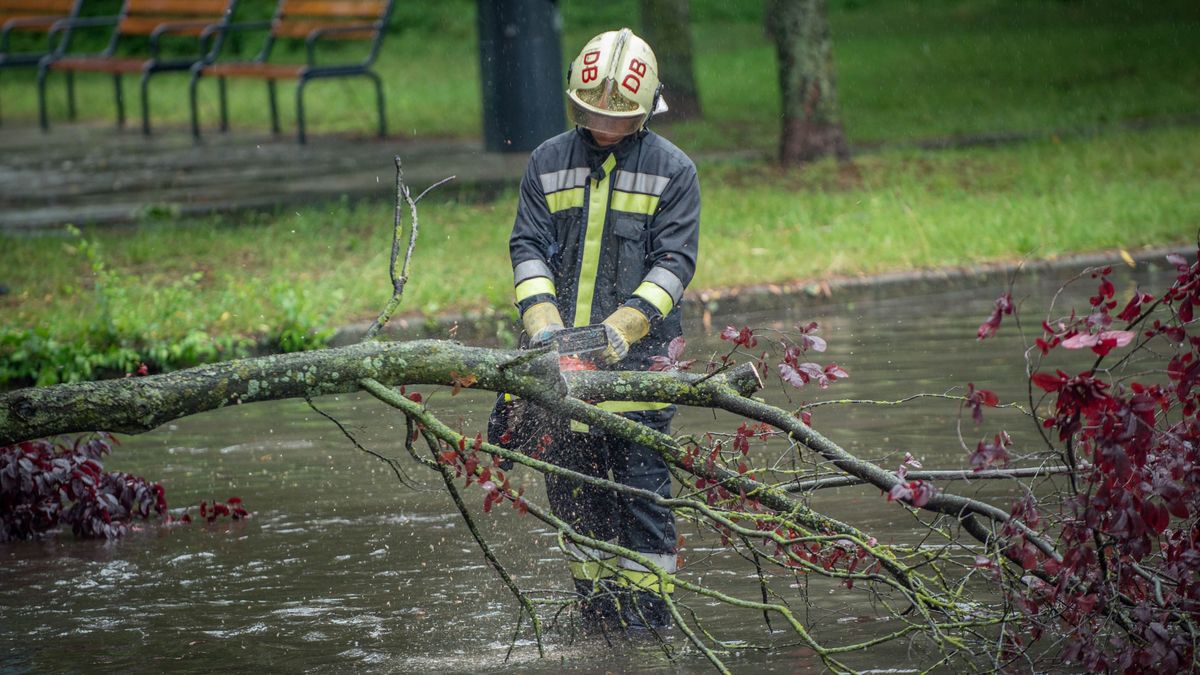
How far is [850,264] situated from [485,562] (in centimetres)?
495

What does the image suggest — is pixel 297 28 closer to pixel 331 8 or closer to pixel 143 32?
pixel 331 8

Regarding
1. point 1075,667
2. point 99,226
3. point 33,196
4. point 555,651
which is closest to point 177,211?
point 99,226

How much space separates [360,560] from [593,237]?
5.38ft

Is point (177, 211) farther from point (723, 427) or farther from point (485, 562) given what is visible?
point (485, 562)

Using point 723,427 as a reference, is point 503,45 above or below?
above

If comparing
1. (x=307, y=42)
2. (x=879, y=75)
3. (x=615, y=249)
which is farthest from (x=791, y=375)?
(x=879, y=75)

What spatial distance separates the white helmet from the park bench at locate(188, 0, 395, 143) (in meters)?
10.1

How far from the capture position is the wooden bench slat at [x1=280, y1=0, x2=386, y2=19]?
1656cm

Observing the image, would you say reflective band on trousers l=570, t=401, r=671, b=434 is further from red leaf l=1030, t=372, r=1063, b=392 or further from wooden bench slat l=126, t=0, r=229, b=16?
wooden bench slat l=126, t=0, r=229, b=16

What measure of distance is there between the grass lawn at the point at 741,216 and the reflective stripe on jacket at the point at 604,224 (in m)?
2.18

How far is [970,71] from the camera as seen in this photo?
22.0 metres

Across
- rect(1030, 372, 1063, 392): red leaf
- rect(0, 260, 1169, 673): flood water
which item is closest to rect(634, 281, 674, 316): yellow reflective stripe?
rect(0, 260, 1169, 673): flood water

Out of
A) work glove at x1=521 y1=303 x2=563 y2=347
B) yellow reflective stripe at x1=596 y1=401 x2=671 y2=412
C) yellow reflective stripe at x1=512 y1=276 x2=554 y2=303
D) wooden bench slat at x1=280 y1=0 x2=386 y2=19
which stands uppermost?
wooden bench slat at x1=280 y1=0 x2=386 y2=19

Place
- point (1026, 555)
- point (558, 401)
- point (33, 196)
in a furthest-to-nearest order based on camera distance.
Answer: point (33, 196), point (558, 401), point (1026, 555)
